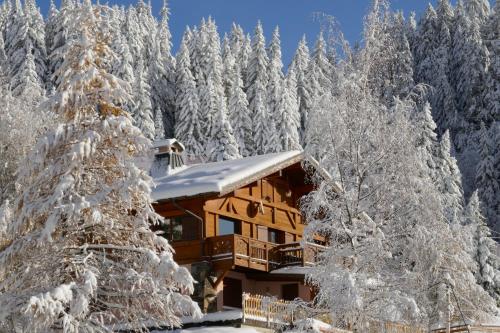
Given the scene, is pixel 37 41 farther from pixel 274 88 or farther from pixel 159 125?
pixel 274 88

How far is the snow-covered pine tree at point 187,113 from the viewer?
81188 millimetres

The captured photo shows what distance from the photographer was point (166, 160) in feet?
130

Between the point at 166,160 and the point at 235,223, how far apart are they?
534 cm

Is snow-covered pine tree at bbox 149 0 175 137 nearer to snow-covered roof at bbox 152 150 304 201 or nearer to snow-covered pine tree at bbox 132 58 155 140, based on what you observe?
snow-covered pine tree at bbox 132 58 155 140

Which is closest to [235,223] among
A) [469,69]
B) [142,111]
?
[142,111]

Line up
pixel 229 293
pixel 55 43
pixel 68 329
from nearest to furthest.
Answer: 1. pixel 68 329
2. pixel 229 293
3. pixel 55 43

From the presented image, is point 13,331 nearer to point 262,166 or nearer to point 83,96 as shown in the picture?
point 83,96

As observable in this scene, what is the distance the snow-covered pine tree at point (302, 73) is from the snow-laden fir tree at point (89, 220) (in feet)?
221

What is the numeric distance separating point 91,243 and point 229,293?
46.6 ft

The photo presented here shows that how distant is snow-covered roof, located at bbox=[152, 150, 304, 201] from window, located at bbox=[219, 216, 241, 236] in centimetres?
199

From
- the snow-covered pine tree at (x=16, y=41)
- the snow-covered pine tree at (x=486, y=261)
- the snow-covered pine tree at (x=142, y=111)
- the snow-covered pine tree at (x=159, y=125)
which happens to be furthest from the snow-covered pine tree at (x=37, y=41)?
the snow-covered pine tree at (x=486, y=261)

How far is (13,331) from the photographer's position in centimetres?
2222

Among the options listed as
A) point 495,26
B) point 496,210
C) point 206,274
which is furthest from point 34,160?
point 495,26

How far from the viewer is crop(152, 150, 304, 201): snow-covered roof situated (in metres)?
32.5
